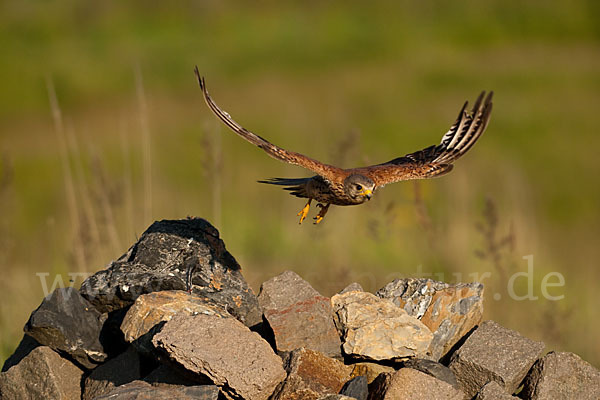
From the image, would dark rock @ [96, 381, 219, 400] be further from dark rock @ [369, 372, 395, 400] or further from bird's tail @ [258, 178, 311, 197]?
bird's tail @ [258, 178, 311, 197]

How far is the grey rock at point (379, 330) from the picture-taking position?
4617 millimetres

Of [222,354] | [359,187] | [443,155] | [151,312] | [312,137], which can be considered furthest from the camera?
[312,137]

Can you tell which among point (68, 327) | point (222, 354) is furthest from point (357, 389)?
point (68, 327)

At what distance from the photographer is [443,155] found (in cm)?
606

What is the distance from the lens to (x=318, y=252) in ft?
29.8

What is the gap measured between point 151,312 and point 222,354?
0.54m

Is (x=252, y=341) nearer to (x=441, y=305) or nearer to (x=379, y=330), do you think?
(x=379, y=330)

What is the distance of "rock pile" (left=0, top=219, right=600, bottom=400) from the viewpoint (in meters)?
4.32

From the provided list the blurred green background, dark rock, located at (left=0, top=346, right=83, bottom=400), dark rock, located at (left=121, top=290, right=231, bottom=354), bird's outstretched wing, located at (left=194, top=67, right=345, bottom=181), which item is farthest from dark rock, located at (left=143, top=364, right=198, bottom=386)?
the blurred green background

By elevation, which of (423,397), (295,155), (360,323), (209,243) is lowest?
(423,397)

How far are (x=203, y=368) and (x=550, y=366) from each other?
1946 millimetres

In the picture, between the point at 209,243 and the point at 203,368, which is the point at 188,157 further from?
the point at 203,368

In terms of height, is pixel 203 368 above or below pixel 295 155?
below

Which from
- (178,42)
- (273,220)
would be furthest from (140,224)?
(178,42)
